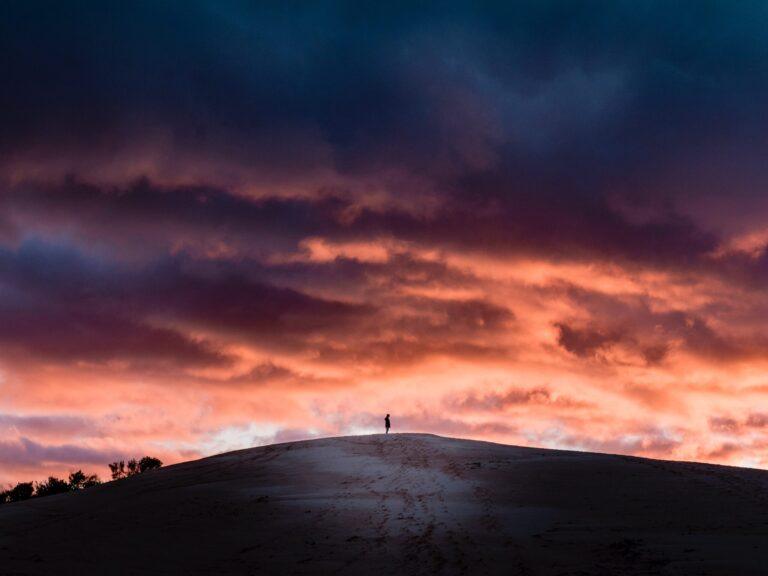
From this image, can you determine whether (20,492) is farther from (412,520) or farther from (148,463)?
(412,520)

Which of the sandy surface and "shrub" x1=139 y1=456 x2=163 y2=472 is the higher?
"shrub" x1=139 y1=456 x2=163 y2=472

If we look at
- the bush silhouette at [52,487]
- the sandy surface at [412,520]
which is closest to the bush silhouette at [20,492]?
the bush silhouette at [52,487]

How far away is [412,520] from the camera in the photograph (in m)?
18.6

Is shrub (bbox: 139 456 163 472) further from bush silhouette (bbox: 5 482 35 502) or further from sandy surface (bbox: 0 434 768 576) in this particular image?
sandy surface (bbox: 0 434 768 576)

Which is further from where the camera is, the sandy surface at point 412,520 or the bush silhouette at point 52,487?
the bush silhouette at point 52,487

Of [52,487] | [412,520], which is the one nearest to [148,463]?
[52,487]

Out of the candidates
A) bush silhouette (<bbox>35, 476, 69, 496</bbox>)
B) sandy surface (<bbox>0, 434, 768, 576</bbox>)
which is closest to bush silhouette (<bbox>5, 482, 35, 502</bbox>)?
bush silhouette (<bbox>35, 476, 69, 496</bbox>)

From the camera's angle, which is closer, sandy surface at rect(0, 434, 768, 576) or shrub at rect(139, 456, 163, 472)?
sandy surface at rect(0, 434, 768, 576)

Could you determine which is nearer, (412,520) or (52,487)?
(412,520)

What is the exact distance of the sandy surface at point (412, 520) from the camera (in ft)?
48.8

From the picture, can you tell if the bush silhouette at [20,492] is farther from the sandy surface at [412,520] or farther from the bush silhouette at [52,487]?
the sandy surface at [412,520]

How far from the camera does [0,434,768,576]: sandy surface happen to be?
14.9m

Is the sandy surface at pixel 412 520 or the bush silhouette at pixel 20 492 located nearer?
the sandy surface at pixel 412 520

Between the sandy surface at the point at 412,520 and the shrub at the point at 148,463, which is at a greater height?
the shrub at the point at 148,463
